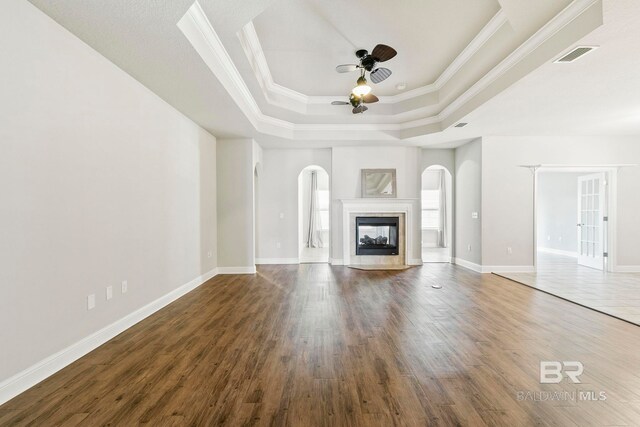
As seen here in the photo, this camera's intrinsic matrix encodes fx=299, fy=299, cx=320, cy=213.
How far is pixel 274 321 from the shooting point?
3.36m

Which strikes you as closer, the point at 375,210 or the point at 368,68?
the point at 368,68

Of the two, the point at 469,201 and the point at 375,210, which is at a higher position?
the point at 469,201

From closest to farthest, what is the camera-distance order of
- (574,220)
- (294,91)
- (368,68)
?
1. (368,68)
2. (294,91)
3. (574,220)

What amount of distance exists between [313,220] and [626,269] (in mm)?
7798

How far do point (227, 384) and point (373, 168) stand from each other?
5.72m

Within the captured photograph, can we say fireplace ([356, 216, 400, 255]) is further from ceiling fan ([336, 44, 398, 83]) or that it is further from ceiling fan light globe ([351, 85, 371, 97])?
ceiling fan ([336, 44, 398, 83])

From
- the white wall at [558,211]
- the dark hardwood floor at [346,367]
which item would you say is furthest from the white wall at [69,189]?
the white wall at [558,211]

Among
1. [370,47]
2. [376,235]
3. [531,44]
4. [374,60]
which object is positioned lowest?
[376,235]

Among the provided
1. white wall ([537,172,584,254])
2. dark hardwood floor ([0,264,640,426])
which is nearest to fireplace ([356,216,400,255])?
dark hardwood floor ([0,264,640,426])

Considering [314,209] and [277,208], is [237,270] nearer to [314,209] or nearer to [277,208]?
[277,208]

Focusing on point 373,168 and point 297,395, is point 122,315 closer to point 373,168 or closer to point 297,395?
point 297,395

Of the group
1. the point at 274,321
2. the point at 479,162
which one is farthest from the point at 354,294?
the point at 479,162

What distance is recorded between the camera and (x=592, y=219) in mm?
6594

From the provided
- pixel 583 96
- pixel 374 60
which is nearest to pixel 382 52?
pixel 374 60
